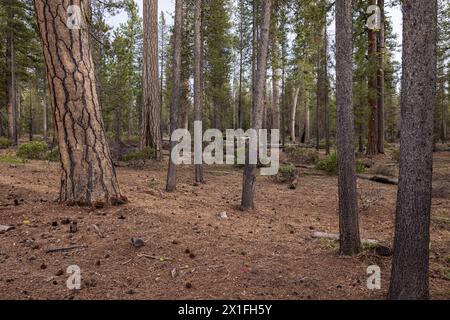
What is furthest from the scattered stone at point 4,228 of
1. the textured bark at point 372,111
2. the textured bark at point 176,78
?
the textured bark at point 372,111

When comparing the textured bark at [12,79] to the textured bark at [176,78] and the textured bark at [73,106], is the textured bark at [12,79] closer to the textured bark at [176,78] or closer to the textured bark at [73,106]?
the textured bark at [176,78]

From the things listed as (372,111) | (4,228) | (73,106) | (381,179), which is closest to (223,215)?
(73,106)

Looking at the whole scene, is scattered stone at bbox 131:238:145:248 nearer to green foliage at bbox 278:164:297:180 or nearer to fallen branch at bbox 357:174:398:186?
green foliage at bbox 278:164:297:180

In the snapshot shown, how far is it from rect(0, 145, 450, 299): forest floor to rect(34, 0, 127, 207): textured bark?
0.40 metres

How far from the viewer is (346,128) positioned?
14.5ft

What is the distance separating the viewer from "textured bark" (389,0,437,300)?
113 inches

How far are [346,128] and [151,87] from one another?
38.6 feet

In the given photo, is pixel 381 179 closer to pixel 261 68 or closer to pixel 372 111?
pixel 261 68

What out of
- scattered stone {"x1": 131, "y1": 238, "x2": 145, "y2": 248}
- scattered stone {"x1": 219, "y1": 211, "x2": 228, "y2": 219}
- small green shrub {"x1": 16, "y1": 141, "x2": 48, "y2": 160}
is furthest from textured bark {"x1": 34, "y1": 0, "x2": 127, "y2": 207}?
small green shrub {"x1": 16, "y1": 141, "x2": 48, "y2": 160}

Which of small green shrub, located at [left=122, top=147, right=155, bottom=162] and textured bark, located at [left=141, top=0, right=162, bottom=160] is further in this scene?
textured bark, located at [left=141, top=0, right=162, bottom=160]

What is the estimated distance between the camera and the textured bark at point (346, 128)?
14.4 feet

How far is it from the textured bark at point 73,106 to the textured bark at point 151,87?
8874 mm
